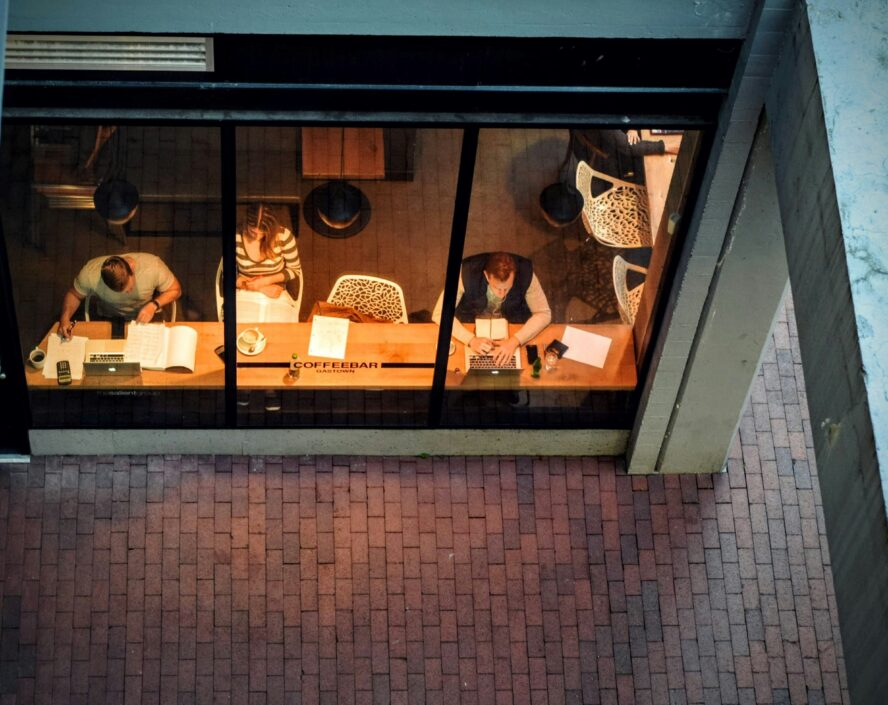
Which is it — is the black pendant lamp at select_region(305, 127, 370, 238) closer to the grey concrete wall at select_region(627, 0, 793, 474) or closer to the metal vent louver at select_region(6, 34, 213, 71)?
the metal vent louver at select_region(6, 34, 213, 71)

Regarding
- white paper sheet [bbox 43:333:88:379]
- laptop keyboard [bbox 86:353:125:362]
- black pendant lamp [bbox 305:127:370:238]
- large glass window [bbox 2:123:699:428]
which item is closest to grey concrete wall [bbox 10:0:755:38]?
large glass window [bbox 2:123:699:428]

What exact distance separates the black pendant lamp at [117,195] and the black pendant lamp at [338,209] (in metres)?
1.10

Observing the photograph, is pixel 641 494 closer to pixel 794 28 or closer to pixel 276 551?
pixel 276 551

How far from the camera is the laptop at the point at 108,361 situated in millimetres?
8242

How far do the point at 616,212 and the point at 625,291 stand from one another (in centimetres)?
66

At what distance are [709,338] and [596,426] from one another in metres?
1.31

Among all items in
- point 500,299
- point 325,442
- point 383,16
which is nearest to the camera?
point 383,16

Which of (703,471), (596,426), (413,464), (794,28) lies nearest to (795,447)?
(703,471)

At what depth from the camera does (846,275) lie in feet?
16.1

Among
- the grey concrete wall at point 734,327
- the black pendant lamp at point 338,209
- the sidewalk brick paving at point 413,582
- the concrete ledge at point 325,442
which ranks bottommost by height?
the sidewalk brick paving at point 413,582

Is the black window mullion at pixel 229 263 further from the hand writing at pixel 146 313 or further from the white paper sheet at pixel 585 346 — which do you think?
the white paper sheet at pixel 585 346

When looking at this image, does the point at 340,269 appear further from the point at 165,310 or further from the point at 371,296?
the point at 165,310

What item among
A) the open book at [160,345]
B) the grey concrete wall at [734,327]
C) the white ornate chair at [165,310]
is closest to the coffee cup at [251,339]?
the open book at [160,345]

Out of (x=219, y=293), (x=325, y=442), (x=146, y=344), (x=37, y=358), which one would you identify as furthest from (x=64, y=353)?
(x=325, y=442)
